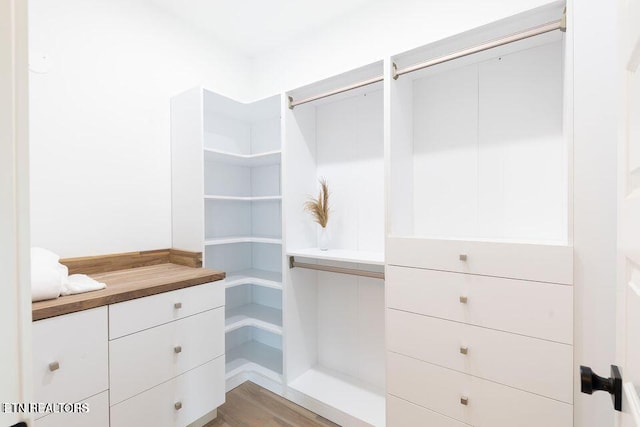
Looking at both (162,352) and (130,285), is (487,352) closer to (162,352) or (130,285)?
(162,352)

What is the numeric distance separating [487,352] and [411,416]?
20.6 inches

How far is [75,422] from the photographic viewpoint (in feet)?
4.11

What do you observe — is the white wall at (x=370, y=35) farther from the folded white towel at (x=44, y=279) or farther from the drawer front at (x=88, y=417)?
the drawer front at (x=88, y=417)

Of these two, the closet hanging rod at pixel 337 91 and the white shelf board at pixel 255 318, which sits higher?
the closet hanging rod at pixel 337 91

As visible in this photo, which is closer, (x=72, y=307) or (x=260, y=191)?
(x=72, y=307)

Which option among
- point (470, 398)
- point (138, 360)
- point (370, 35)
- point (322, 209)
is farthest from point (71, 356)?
point (370, 35)

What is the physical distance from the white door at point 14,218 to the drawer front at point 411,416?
1.53m

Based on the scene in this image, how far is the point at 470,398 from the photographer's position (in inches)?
52.7

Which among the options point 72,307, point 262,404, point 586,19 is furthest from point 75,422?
point 586,19

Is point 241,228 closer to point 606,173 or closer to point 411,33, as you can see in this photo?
point 411,33

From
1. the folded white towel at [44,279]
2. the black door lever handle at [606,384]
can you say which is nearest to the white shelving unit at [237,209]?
the folded white towel at [44,279]

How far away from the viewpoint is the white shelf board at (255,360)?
2223 millimetres

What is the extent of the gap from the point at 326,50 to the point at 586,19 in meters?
1.59

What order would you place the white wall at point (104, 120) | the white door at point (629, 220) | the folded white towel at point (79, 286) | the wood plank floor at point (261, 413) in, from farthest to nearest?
the wood plank floor at point (261, 413)
the white wall at point (104, 120)
the folded white towel at point (79, 286)
the white door at point (629, 220)
